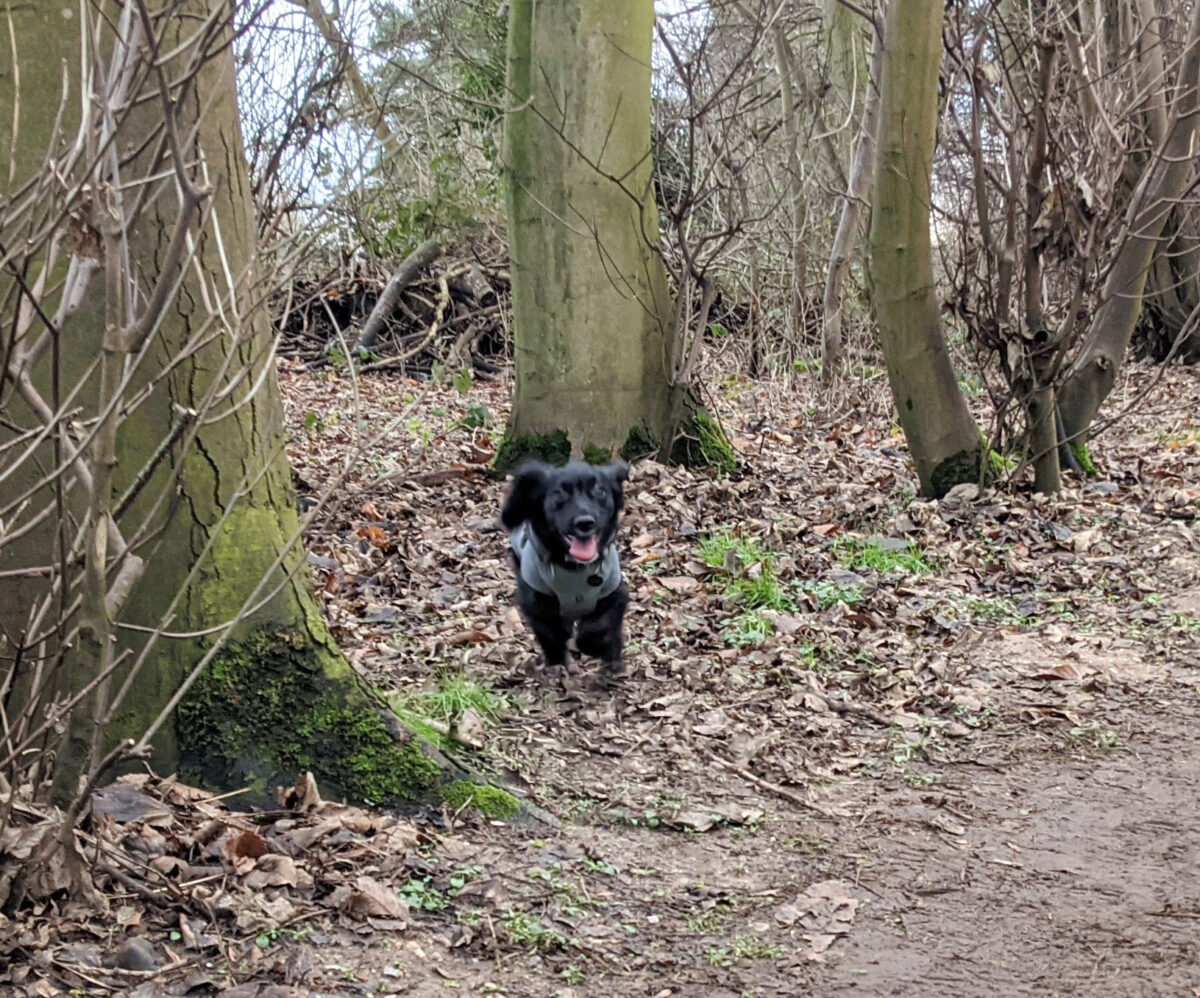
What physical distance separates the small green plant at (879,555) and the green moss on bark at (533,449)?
7.52 feet

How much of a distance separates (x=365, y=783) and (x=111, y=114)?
2.30 m

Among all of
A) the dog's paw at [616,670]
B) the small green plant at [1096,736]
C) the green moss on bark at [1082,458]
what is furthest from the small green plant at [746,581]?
the green moss on bark at [1082,458]

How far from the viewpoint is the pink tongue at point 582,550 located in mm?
5535

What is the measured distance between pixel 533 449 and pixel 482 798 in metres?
5.25

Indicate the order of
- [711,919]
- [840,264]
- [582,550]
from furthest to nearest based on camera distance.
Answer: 1. [840,264]
2. [582,550]
3. [711,919]

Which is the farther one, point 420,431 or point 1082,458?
point 420,431

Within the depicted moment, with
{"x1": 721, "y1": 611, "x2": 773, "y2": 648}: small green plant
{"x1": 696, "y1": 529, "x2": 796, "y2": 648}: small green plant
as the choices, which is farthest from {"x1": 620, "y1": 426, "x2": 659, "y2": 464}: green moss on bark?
{"x1": 721, "y1": 611, "x2": 773, "y2": 648}: small green plant

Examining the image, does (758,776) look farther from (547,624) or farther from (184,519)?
(184,519)

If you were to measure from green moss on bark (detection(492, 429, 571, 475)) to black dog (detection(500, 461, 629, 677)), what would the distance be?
316 centimetres

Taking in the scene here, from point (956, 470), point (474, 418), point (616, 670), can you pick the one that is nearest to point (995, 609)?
point (956, 470)

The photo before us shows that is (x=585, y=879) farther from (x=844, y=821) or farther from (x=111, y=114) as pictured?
(x=111, y=114)

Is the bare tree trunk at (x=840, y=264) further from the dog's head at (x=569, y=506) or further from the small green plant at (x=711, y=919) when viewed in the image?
the small green plant at (x=711, y=919)

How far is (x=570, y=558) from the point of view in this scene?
18.4 ft

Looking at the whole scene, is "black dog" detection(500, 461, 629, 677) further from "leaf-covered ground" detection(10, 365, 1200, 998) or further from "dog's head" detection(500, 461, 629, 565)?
"leaf-covered ground" detection(10, 365, 1200, 998)
